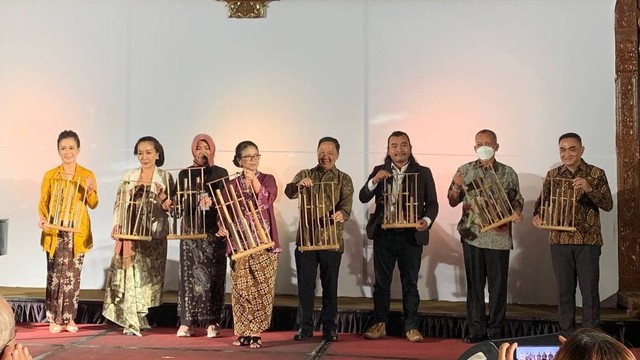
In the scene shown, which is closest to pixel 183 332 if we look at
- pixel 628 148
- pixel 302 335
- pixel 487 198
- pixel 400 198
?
pixel 302 335

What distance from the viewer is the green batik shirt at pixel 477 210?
5.62m

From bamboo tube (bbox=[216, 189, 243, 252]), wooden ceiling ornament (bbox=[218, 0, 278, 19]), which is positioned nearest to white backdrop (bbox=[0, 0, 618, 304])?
wooden ceiling ornament (bbox=[218, 0, 278, 19])

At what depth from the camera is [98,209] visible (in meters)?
7.45

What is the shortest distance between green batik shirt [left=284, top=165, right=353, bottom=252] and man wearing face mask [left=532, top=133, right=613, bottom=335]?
4.49 ft

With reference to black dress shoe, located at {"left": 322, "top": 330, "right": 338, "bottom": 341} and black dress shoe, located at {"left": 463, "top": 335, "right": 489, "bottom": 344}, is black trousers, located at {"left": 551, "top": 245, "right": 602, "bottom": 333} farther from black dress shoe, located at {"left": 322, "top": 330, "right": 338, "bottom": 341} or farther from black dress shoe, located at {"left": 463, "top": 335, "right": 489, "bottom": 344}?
black dress shoe, located at {"left": 322, "top": 330, "right": 338, "bottom": 341}

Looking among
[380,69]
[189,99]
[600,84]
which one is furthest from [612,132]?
[189,99]

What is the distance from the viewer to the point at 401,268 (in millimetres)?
5828

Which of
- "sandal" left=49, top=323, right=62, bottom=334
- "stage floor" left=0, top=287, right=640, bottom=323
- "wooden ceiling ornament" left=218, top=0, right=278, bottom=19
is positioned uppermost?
"wooden ceiling ornament" left=218, top=0, right=278, bottom=19

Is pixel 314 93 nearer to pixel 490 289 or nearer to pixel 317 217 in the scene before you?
pixel 317 217

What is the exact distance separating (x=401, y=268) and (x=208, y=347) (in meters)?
1.52

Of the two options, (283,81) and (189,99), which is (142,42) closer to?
(189,99)

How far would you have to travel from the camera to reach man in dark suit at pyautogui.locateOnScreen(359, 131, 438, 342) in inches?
227

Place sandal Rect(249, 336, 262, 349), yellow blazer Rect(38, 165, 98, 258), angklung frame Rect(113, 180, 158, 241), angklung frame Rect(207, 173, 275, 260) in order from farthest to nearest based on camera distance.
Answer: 1. yellow blazer Rect(38, 165, 98, 258)
2. angklung frame Rect(113, 180, 158, 241)
3. sandal Rect(249, 336, 262, 349)
4. angklung frame Rect(207, 173, 275, 260)

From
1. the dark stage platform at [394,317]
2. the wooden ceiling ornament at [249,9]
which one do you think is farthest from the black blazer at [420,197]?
the wooden ceiling ornament at [249,9]
